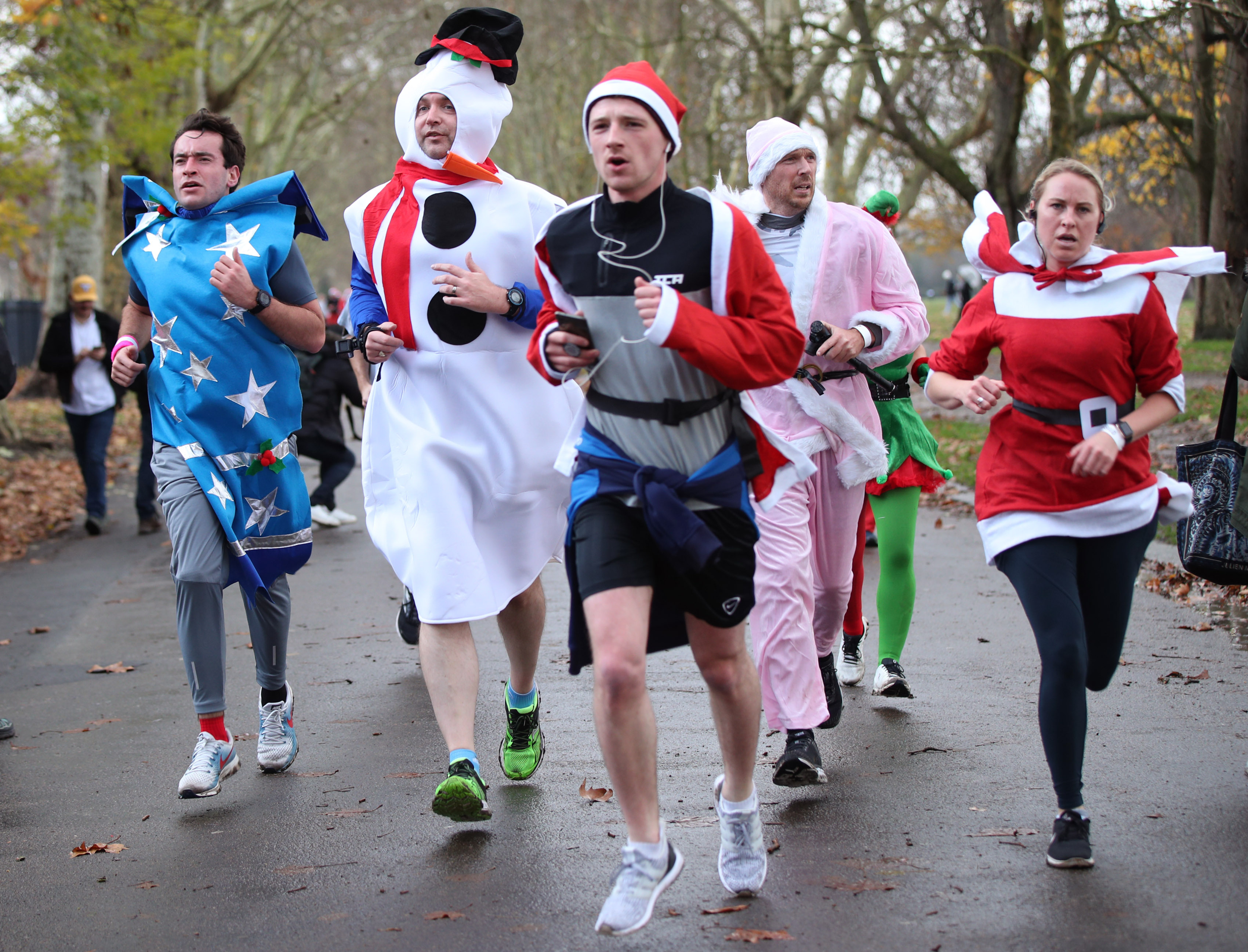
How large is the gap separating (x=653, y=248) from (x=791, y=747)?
1.93 meters

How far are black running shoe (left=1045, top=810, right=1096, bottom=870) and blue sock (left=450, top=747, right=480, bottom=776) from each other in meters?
1.69

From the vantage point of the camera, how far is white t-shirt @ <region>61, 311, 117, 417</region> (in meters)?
11.9

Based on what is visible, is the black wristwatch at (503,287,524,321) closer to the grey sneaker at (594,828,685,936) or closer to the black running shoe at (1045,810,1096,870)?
the grey sneaker at (594,828,685,936)

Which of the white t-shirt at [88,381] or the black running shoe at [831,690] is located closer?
the black running shoe at [831,690]

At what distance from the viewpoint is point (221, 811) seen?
4703 millimetres

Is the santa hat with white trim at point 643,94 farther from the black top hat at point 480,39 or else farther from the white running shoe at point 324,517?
the white running shoe at point 324,517

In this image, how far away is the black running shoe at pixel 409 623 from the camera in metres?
6.99

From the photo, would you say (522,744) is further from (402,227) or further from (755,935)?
(402,227)

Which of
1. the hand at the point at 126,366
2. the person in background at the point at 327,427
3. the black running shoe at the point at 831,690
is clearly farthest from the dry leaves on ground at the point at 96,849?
the person in background at the point at 327,427

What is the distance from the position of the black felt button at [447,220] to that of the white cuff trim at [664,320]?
1.44 m

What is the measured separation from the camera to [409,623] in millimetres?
7051

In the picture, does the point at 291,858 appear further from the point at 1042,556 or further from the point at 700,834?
the point at 1042,556

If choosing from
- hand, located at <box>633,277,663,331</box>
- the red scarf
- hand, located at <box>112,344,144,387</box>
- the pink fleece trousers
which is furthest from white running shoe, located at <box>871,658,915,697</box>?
hand, located at <box>112,344,144,387</box>

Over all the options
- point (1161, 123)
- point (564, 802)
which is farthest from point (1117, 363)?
point (1161, 123)
